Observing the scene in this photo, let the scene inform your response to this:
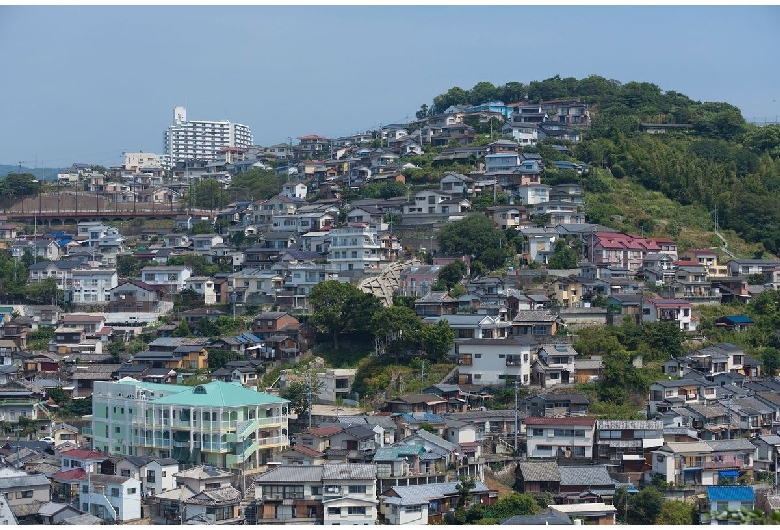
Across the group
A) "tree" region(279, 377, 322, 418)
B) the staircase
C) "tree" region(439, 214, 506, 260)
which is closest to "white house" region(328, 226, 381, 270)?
"tree" region(439, 214, 506, 260)

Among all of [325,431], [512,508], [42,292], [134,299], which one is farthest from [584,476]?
[42,292]

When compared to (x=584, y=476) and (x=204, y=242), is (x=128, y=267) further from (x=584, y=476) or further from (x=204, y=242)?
(x=584, y=476)

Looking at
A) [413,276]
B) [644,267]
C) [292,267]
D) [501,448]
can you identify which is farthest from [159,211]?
[501,448]

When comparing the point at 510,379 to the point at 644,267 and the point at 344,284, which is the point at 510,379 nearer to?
the point at 344,284

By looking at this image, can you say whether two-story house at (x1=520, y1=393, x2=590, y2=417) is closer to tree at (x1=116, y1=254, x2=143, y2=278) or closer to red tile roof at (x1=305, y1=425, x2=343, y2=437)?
red tile roof at (x1=305, y1=425, x2=343, y2=437)

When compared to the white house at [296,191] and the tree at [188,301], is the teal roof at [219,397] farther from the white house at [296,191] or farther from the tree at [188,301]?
the white house at [296,191]

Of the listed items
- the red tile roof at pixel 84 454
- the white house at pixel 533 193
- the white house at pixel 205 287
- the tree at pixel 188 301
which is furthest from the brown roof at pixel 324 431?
the white house at pixel 533 193
